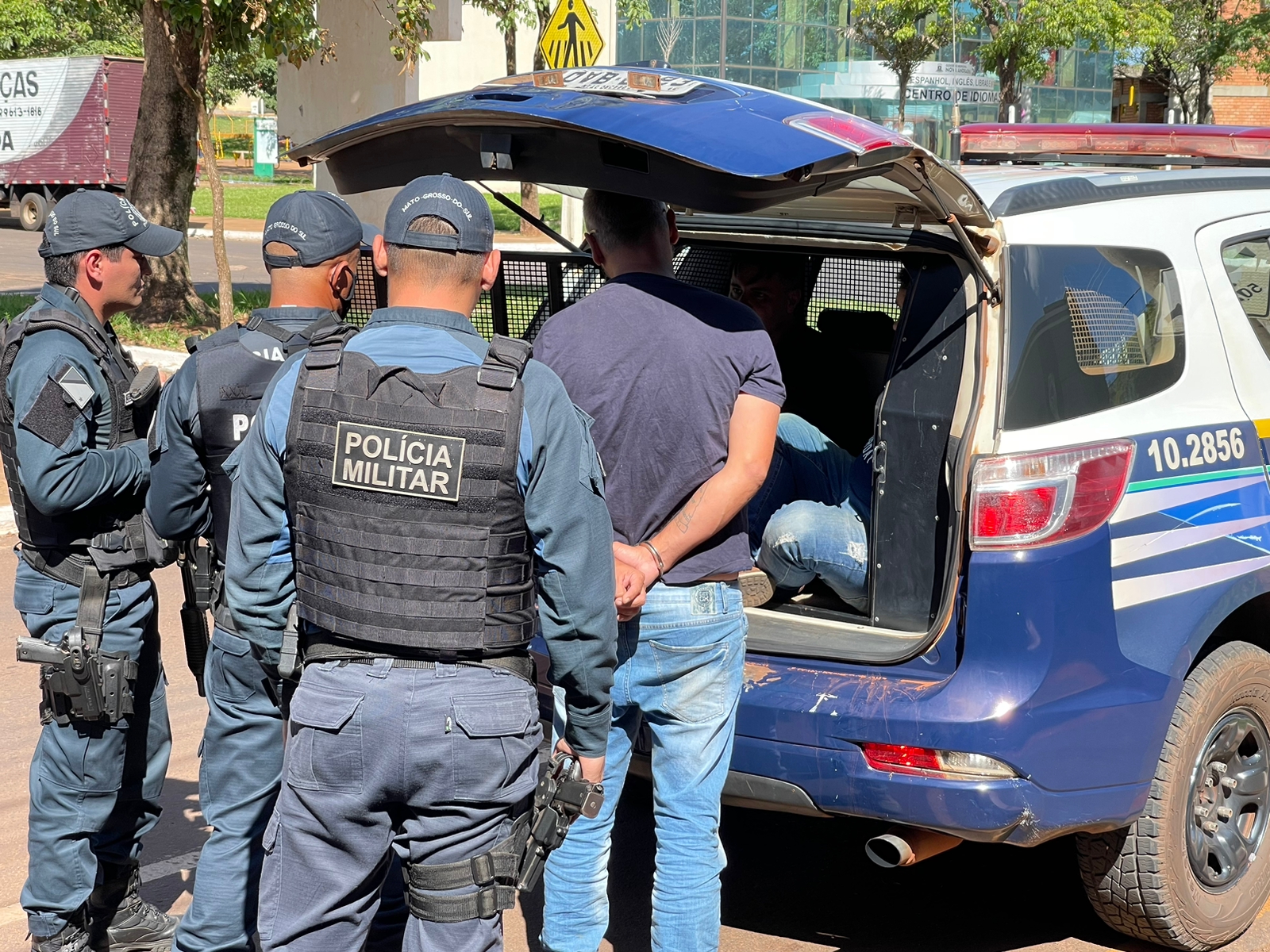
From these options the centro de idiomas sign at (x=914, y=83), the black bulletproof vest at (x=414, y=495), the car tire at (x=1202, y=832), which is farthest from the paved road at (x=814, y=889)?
the centro de idiomas sign at (x=914, y=83)

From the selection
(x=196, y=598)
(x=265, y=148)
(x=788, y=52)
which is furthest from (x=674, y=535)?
(x=265, y=148)

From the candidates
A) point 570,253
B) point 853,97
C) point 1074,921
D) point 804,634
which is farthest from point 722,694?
point 853,97

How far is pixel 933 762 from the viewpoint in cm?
323

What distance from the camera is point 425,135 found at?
3.52m

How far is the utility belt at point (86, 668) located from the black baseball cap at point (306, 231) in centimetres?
99

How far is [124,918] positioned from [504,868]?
Answer: 5.55ft

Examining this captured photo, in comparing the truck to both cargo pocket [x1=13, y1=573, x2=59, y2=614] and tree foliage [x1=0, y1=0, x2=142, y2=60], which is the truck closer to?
tree foliage [x1=0, y1=0, x2=142, y2=60]

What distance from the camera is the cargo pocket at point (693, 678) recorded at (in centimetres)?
313

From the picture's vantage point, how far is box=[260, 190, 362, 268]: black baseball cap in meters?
3.35

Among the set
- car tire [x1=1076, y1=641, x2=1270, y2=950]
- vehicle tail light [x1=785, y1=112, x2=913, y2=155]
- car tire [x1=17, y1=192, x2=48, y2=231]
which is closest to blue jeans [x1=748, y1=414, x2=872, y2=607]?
car tire [x1=1076, y1=641, x2=1270, y2=950]

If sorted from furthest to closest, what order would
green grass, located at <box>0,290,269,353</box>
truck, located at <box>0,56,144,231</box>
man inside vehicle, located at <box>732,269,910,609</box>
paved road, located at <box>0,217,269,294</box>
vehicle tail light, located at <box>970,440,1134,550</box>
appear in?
truck, located at <box>0,56,144,231</box>
paved road, located at <box>0,217,269,294</box>
green grass, located at <box>0,290,269,353</box>
man inside vehicle, located at <box>732,269,910,609</box>
vehicle tail light, located at <box>970,440,1134,550</box>

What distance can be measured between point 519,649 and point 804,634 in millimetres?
1192

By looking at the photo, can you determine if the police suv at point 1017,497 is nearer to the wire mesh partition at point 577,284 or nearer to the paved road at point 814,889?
the paved road at point 814,889

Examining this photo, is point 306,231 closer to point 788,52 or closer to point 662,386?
point 662,386
